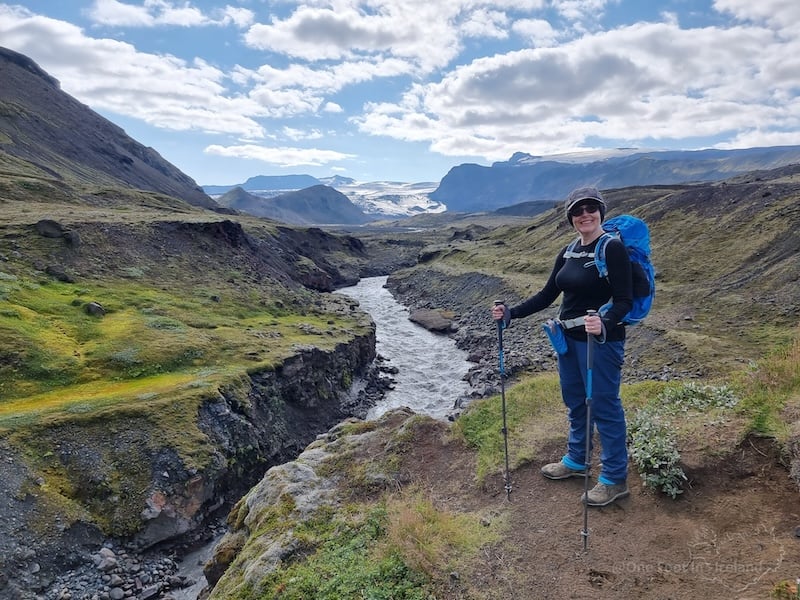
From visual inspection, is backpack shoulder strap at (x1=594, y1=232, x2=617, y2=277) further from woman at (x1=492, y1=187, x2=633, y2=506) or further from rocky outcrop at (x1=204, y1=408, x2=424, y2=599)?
rocky outcrop at (x1=204, y1=408, x2=424, y2=599)

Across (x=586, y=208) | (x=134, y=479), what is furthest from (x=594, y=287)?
(x=134, y=479)

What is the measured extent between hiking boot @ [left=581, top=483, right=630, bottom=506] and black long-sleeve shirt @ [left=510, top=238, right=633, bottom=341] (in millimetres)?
2836

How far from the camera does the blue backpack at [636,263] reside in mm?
7711

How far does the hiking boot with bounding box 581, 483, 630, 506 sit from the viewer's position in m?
8.46

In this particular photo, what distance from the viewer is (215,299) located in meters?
43.2

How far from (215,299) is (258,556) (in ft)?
120

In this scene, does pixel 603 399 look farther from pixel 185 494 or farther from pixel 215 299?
pixel 215 299

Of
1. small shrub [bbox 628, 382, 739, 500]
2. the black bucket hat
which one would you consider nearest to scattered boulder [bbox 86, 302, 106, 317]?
small shrub [bbox 628, 382, 739, 500]

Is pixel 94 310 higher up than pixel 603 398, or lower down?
lower down

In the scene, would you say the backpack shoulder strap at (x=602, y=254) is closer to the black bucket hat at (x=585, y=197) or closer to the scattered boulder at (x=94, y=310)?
the black bucket hat at (x=585, y=197)

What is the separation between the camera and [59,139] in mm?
135000

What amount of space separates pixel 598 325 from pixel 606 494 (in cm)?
345

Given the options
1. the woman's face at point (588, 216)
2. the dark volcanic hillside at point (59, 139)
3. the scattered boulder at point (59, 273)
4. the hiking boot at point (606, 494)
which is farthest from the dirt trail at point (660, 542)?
the dark volcanic hillside at point (59, 139)

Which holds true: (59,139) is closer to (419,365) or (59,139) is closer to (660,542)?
(419,365)
